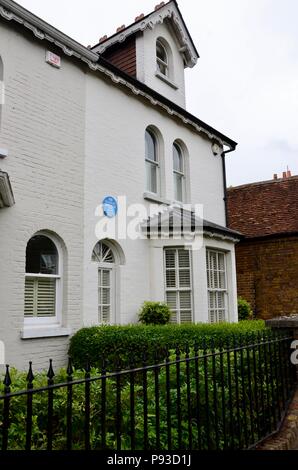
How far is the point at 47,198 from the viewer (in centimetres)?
823

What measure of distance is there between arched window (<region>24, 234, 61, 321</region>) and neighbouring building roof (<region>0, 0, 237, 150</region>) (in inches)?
158

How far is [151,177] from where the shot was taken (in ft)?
37.0

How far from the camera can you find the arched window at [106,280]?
369 inches

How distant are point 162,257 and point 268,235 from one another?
5.76 meters

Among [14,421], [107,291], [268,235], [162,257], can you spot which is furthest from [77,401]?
[268,235]

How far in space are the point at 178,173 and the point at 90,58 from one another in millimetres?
4166

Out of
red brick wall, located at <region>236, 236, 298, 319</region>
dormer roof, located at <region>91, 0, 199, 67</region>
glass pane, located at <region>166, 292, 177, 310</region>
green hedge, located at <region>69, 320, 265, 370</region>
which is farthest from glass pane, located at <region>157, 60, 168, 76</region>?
green hedge, located at <region>69, 320, 265, 370</region>

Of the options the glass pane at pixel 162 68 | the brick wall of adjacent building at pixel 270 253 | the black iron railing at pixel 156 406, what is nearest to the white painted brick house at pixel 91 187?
the glass pane at pixel 162 68

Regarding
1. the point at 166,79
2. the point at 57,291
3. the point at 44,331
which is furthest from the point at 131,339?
the point at 166,79

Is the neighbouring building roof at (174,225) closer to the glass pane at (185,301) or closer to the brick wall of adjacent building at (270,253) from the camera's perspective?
the glass pane at (185,301)

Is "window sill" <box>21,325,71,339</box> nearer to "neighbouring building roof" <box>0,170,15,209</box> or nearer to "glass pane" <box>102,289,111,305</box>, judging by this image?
"glass pane" <box>102,289,111,305</box>

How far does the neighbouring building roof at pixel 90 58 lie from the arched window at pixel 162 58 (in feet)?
6.19

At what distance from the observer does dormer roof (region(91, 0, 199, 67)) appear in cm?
1186

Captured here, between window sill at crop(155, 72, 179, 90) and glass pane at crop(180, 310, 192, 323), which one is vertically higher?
window sill at crop(155, 72, 179, 90)
